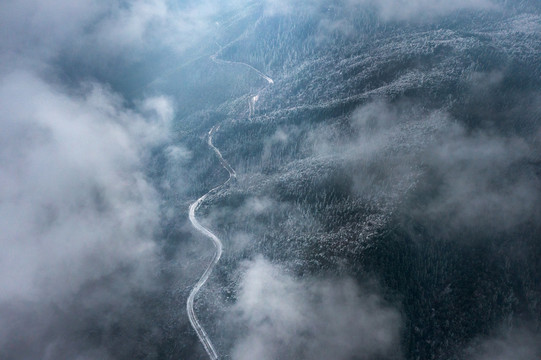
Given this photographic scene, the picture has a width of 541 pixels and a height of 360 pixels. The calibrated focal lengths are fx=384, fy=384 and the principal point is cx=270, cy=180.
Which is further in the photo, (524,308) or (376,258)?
(376,258)

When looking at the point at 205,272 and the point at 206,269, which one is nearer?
the point at 205,272

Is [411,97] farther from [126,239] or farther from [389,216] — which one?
[126,239]

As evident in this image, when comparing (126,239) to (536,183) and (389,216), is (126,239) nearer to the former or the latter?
(389,216)

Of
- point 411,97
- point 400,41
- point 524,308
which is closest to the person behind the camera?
point 524,308

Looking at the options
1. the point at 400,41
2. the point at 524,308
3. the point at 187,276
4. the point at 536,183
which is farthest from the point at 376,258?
the point at 400,41

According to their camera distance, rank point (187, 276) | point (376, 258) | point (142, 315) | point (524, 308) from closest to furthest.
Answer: point (524, 308) < point (376, 258) < point (142, 315) < point (187, 276)

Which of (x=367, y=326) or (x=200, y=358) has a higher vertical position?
(x=200, y=358)

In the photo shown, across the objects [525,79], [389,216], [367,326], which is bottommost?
[367,326]

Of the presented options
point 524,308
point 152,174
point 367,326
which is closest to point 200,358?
point 367,326

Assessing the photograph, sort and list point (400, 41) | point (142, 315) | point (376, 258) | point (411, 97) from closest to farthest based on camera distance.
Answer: point (376, 258)
point (142, 315)
point (411, 97)
point (400, 41)

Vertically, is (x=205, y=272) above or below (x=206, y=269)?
below
